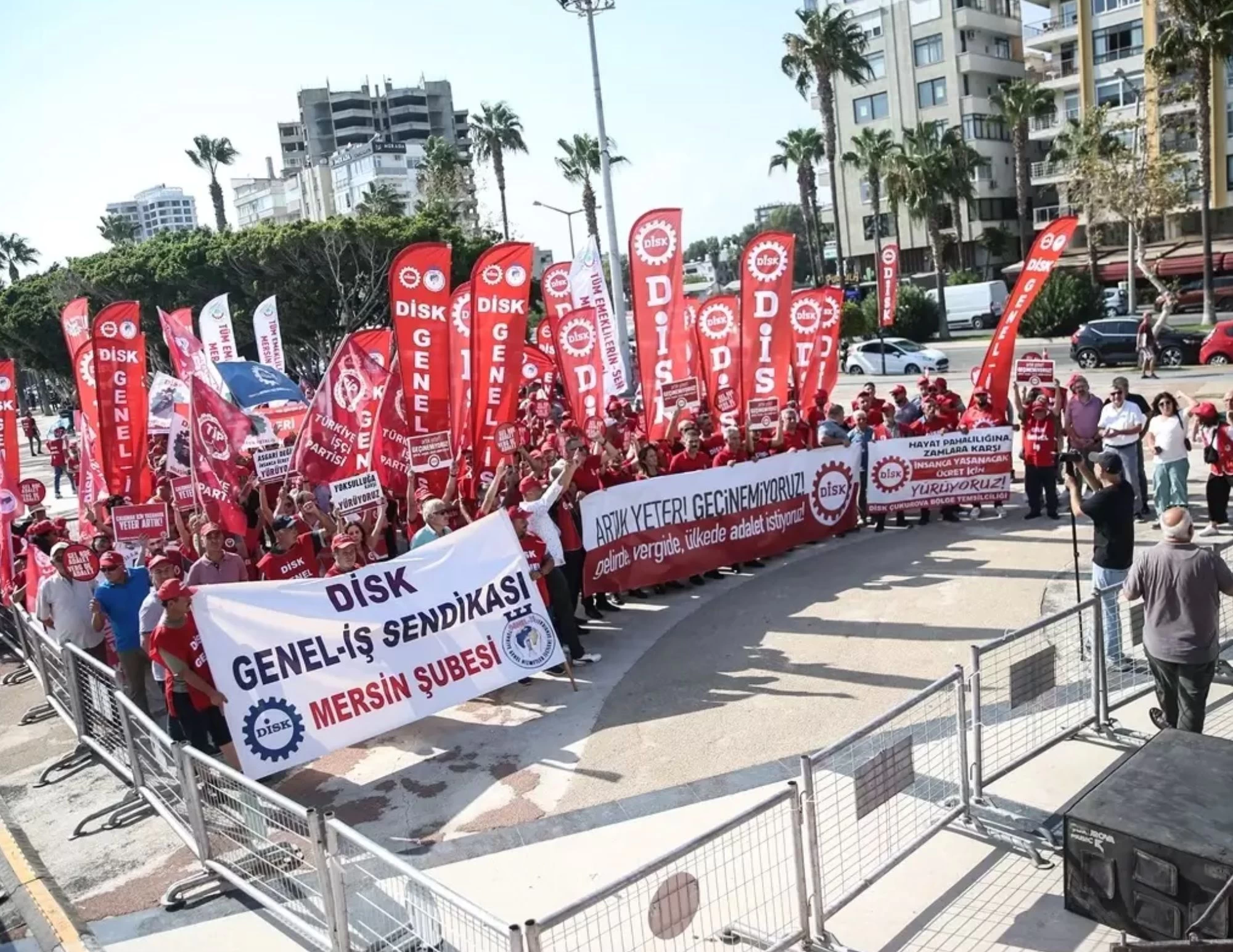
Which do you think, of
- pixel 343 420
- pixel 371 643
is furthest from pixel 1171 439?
pixel 343 420

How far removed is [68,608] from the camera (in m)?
9.20

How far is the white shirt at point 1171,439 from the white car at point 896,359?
24463 mm

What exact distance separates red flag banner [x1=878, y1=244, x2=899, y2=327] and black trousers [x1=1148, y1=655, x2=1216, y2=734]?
85.1 ft

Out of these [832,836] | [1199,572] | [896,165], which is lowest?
[832,836]

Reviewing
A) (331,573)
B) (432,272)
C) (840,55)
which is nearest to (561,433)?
(432,272)

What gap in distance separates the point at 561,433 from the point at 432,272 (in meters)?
2.82

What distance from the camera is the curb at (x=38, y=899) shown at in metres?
6.03

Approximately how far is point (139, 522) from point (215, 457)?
0.98 metres

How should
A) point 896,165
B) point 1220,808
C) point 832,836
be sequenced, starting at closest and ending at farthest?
point 1220,808 → point 832,836 → point 896,165

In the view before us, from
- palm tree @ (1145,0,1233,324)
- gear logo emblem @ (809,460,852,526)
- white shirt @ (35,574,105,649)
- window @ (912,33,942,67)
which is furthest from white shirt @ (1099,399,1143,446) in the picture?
window @ (912,33,942,67)

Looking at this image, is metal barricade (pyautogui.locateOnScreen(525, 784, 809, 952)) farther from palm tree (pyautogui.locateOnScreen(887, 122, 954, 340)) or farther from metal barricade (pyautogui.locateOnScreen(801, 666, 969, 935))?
palm tree (pyautogui.locateOnScreen(887, 122, 954, 340))

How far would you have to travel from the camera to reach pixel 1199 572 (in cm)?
640

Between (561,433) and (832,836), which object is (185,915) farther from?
(561,433)

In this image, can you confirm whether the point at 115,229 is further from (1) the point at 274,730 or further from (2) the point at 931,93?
(1) the point at 274,730
